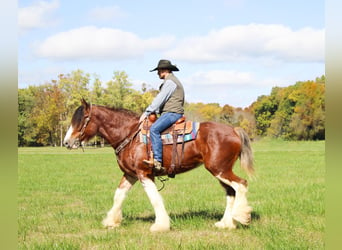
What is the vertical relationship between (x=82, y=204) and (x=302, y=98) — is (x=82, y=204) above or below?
below

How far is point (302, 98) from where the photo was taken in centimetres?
6925

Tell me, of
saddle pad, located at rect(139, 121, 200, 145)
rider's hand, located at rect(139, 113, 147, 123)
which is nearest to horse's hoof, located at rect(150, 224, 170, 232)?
saddle pad, located at rect(139, 121, 200, 145)

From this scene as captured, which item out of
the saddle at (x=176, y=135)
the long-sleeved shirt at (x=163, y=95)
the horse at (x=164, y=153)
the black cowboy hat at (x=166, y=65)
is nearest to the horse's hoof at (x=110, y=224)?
the horse at (x=164, y=153)

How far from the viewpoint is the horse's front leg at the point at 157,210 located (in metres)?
7.84

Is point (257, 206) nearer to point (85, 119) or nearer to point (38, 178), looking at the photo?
point (85, 119)

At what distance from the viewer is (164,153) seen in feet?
27.2

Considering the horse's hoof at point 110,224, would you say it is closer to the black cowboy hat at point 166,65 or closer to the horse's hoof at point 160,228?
the horse's hoof at point 160,228

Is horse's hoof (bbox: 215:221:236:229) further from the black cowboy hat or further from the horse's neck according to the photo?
the black cowboy hat

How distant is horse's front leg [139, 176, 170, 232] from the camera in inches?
309

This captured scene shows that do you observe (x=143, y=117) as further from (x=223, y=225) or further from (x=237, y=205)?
(x=223, y=225)

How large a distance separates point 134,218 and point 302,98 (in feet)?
211

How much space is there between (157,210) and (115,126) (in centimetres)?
204
